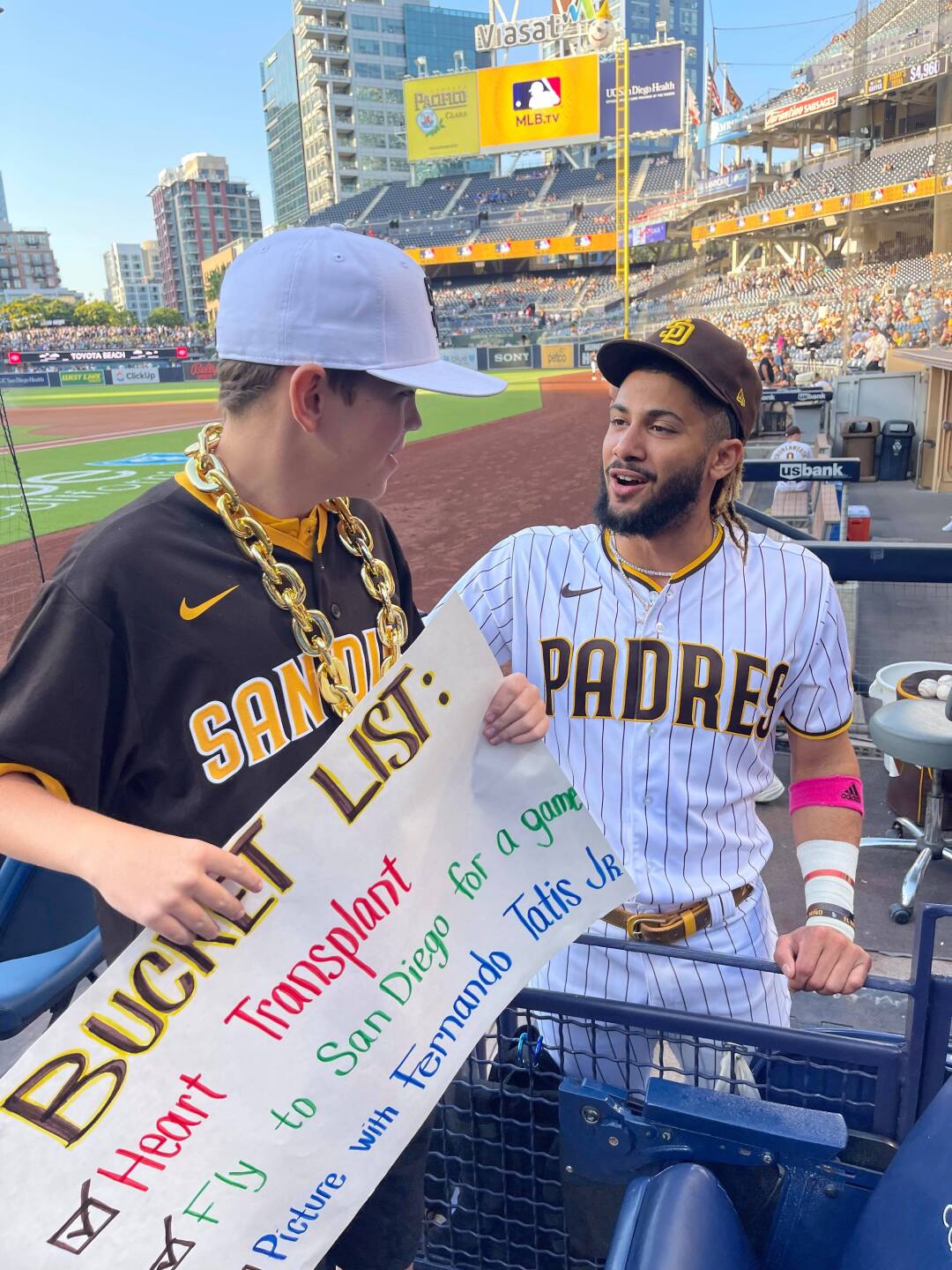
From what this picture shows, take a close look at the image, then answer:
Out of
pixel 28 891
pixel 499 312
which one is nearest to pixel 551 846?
pixel 28 891

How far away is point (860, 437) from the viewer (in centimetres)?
1358

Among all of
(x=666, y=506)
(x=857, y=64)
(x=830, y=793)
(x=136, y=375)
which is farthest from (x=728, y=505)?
Answer: (x=136, y=375)

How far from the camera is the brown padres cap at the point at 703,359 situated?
1785 millimetres

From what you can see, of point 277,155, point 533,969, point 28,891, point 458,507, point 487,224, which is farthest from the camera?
point 277,155

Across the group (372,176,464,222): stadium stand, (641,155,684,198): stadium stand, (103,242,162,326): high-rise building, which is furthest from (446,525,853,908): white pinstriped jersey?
(103,242,162,326): high-rise building

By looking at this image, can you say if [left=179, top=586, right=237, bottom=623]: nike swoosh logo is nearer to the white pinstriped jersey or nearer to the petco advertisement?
the white pinstriped jersey

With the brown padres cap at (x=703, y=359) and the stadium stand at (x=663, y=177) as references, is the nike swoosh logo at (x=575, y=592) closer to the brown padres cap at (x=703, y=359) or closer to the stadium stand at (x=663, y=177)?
the brown padres cap at (x=703, y=359)

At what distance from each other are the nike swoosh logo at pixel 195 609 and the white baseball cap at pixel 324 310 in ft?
1.08

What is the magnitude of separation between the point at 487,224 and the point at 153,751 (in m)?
65.5

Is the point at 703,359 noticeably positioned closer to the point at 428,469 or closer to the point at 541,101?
the point at 428,469

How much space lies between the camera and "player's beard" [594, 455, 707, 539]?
1828mm

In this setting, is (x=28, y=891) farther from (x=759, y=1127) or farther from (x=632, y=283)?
(x=632, y=283)

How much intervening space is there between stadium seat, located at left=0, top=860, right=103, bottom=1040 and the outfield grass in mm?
7965

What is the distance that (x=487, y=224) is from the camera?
199 ft
